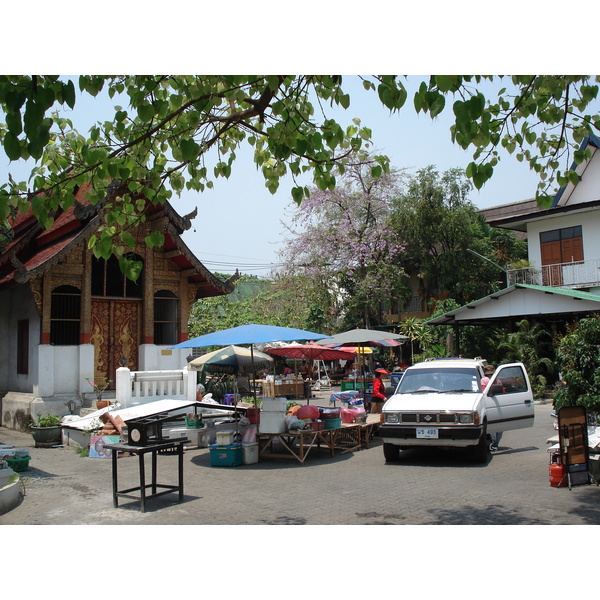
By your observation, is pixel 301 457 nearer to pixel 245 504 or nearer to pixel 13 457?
pixel 245 504

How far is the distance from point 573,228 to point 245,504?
2030 cm

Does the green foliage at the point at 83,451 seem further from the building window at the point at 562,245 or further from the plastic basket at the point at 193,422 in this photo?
the building window at the point at 562,245

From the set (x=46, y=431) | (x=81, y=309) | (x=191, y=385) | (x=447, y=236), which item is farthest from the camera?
(x=447, y=236)

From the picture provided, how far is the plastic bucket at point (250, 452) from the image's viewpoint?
10.6 metres

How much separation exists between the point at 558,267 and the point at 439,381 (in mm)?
15595

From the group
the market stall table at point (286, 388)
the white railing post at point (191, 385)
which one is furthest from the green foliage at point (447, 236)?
the white railing post at point (191, 385)

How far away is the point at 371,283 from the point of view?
29.0 m

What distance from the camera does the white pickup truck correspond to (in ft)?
31.1

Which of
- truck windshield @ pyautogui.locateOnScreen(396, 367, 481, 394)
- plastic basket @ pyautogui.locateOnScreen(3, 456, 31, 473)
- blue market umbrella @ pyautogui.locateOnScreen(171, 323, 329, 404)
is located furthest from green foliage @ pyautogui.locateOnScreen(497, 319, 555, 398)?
plastic basket @ pyautogui.locateOnScreen(3, 456, 31, 473)

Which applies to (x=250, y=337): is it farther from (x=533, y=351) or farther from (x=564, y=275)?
(x=564, y=275)

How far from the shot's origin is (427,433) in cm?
954

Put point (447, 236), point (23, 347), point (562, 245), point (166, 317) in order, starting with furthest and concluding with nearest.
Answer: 1. point (447, 236)
2. point (562, 245)
3. point (166, 317)
4. point (23, 347)

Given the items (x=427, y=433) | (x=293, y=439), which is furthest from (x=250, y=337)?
(x=427, y=433)

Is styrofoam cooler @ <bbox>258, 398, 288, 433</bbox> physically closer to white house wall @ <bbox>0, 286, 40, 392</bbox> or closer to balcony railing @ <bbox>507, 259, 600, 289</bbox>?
white house wall @ <bbox>0, 286, 40, 392</bbox>
